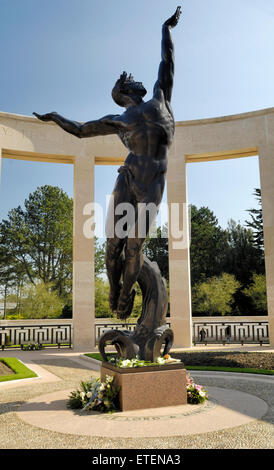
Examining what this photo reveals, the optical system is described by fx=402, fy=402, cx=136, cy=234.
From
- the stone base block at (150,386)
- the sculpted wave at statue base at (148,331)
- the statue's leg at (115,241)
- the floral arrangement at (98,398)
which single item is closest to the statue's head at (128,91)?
the statue's leg at (115,241)

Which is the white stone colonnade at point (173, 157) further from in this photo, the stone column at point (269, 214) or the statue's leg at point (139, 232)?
the statue's leg at point (139, 232)

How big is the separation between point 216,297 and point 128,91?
96.3ft

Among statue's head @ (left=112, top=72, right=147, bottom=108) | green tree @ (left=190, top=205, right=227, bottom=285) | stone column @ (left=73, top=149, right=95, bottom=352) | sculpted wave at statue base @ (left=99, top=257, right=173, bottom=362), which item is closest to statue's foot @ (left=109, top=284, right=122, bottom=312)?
sculpted wave at statue base @ (left=99, top=257, right=173, bottom=362)

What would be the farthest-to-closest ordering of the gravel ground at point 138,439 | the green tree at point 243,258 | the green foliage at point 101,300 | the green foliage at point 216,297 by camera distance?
the green tree at point 243,258 → the green foliage at point 216,297 → the green foliage at point 101,300 → the gravel ground at point 138,439

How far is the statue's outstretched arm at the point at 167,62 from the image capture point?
22.2ft

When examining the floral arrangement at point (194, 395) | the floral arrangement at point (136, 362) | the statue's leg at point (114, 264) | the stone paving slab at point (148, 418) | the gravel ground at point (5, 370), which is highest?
the statue's leg at point (114, 264)

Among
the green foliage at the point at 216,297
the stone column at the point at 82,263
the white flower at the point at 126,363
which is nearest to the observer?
the white flower at the point at 126,363

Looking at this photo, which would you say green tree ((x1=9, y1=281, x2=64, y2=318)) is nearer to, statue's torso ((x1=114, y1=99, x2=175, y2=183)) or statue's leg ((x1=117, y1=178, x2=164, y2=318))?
statue's leg ((x1=117, y1=178, x2=164, y2=318))

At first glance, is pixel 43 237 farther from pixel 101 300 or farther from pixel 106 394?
pixel 106 394

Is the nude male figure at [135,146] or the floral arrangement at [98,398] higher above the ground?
the nude male figure at [135,146]

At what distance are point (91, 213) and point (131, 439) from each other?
14.5m

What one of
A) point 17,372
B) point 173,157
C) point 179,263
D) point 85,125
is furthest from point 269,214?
point 85,125

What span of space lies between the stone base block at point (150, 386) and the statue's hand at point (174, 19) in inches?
223
